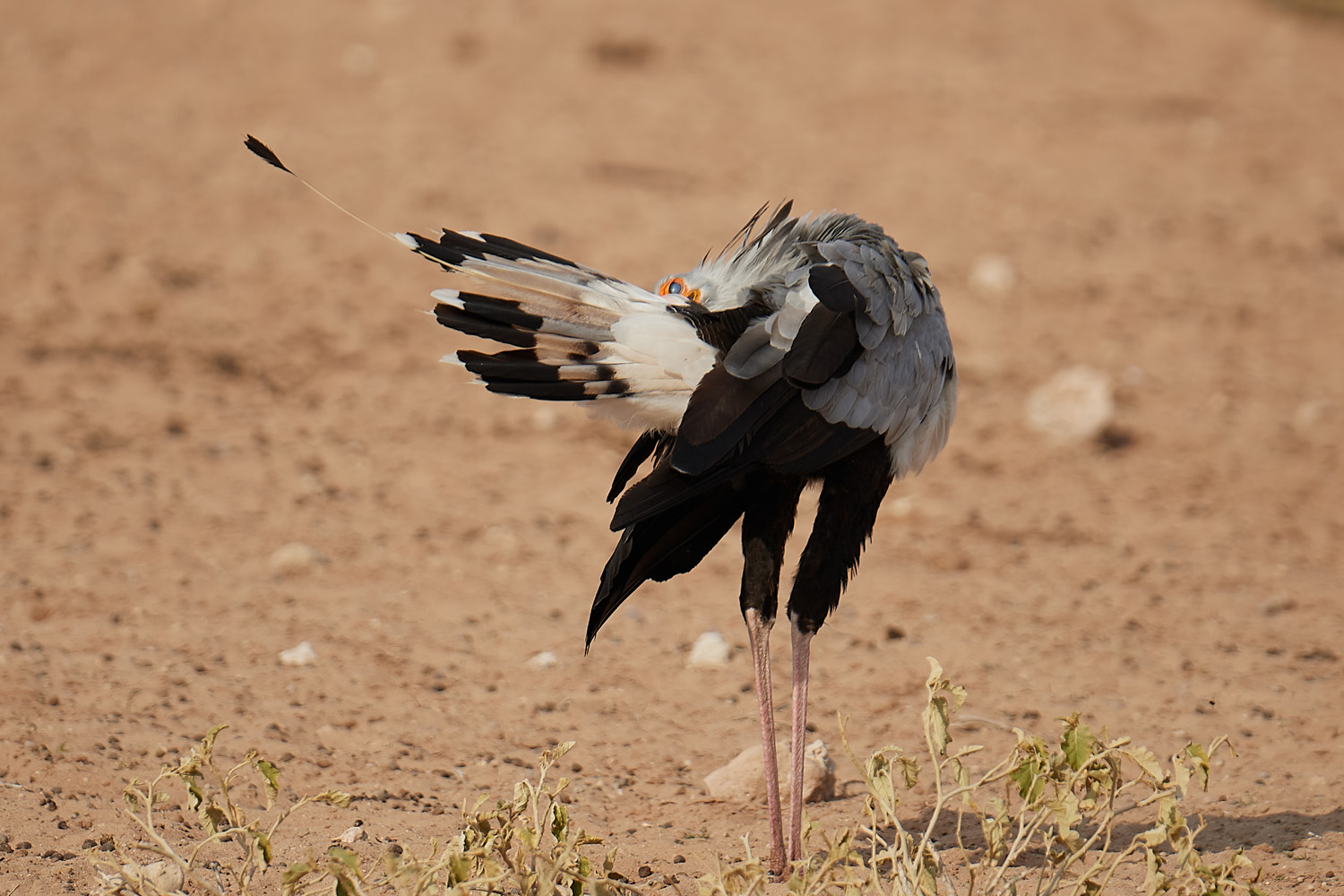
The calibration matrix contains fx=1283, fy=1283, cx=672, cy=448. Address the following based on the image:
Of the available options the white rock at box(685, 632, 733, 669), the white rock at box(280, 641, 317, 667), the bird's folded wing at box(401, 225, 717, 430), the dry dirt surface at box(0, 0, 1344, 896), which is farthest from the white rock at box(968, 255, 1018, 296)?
the bird's folded wing at box(401, 225, 717, 430)

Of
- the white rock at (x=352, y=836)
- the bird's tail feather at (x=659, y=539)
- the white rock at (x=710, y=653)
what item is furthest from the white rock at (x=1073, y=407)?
the white rock at (x=352, y=836)

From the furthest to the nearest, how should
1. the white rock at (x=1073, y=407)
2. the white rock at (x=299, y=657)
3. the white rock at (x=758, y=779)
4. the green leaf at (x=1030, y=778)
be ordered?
the white rock at (x=1073, y=407)
the white rock at (x=299, y=657)
the white rock at (x=758, y=779)
the green leaf at (x=1030, y=778)

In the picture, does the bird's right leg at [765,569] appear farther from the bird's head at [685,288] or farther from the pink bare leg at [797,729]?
the bird's head at [685,288]

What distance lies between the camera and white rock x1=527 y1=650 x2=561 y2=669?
485 centimetres

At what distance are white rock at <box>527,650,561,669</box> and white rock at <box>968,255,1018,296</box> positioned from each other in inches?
187

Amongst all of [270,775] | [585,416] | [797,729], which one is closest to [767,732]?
[797,729]

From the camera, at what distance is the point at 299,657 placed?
4707mm

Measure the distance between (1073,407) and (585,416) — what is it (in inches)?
107

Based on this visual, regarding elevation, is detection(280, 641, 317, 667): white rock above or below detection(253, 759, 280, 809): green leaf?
above

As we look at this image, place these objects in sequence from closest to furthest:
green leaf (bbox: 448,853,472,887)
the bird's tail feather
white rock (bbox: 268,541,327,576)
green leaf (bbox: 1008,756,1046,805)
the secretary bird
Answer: green leaf (bbox: 448,853,472,887), green leaf (bbox: 1008,756,1046,805), the secretary bird, the bird's tail feather, white rock (bbox: 268,541,327,576)

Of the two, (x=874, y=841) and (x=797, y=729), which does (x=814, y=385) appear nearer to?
(x=797, y=729)

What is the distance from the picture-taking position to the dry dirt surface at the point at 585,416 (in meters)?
4.33

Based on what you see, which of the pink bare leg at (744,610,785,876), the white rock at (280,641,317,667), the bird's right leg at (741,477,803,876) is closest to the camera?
the pink bare leg at (744,610,785,876)

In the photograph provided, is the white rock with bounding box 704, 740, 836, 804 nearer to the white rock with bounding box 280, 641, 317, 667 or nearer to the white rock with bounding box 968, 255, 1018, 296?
the white rock with bounding box 280, 641, 317, 667
